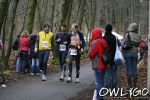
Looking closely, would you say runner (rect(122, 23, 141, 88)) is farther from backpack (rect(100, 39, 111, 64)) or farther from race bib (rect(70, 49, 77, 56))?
race bib (rect(70, 49, 77, 56))

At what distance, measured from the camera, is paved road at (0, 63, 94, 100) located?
13.1 meters

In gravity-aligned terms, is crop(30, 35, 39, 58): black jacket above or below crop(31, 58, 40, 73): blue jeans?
above

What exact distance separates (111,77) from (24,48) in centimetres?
796

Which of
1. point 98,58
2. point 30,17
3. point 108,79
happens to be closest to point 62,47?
point 108,79

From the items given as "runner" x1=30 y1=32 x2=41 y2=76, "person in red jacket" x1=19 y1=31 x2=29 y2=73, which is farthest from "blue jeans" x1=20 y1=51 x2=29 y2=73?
"runner" x1=30 y1=32 x2=41 y2=76

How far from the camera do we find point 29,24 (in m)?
23.4

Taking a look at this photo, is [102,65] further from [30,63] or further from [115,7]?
[115,7]

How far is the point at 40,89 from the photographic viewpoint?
47.7 feet

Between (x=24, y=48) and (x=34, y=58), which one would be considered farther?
(x=24, y=48)

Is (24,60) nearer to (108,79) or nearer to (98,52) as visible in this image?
(108,79)

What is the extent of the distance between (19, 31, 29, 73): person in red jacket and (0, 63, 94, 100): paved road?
7.25 feet

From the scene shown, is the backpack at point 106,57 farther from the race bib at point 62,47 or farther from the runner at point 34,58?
the runner at point 34,58

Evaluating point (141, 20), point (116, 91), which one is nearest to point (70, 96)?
point (116, 91)

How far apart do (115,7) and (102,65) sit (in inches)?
2253
